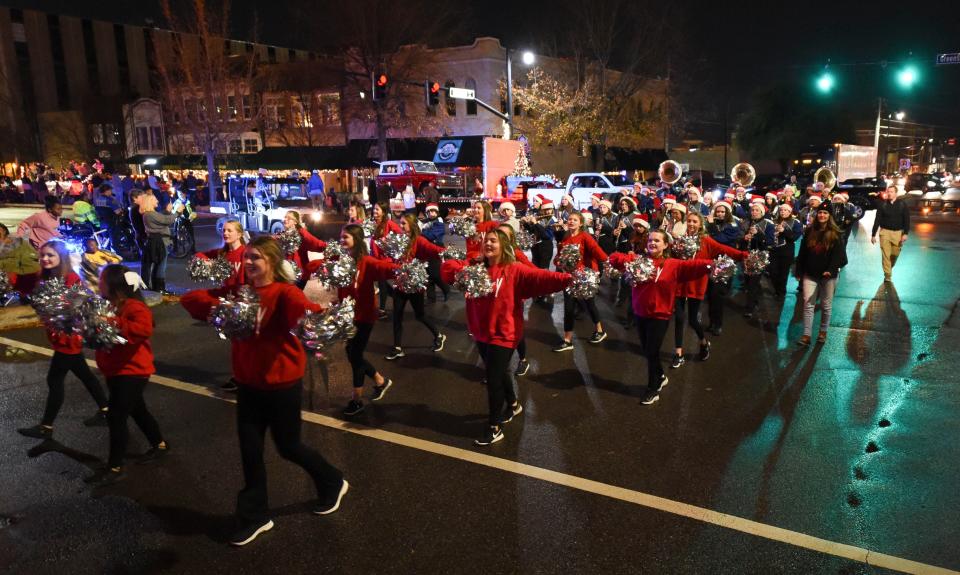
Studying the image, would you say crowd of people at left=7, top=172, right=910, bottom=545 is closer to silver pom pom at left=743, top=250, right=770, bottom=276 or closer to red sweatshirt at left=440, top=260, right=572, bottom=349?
red sweatshirt at left=440, top=260, right=572, bottom=349

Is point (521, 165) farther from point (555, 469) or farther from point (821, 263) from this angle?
point (555, 469)

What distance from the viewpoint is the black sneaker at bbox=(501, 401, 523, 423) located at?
18.6 ft

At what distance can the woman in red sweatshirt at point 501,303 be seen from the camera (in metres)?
4.88

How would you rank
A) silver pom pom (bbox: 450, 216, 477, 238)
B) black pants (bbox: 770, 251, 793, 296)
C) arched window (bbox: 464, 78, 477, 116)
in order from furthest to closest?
arched window (bbox: 464, 78, 477, 116) → black pants (bbox: 770, 251, 793, 296) → silver pom pom (bbox: 450, 216, 477, 238)

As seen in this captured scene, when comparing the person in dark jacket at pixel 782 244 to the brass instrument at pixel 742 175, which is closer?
the person in dark jacket at pixel 782 244

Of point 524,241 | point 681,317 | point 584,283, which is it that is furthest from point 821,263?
point 584,283

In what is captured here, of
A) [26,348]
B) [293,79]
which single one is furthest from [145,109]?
[26,348]

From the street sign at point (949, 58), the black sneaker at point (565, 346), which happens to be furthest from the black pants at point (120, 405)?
the street sign at point (949, 58)

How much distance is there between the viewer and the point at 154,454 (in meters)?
4.99

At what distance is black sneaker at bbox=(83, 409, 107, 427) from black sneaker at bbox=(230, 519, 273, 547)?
2.66 m

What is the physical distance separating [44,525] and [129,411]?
830 millimetres

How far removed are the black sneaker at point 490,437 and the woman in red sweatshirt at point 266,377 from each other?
1629mm

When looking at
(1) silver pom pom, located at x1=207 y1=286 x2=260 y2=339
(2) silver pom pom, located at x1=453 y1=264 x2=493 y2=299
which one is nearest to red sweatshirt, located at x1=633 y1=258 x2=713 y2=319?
(2) silver pom pom, located at x1=453 y1=264 x2=493 y2=299

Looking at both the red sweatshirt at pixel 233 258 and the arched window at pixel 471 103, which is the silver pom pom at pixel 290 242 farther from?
the arched window at pixel 471 103
